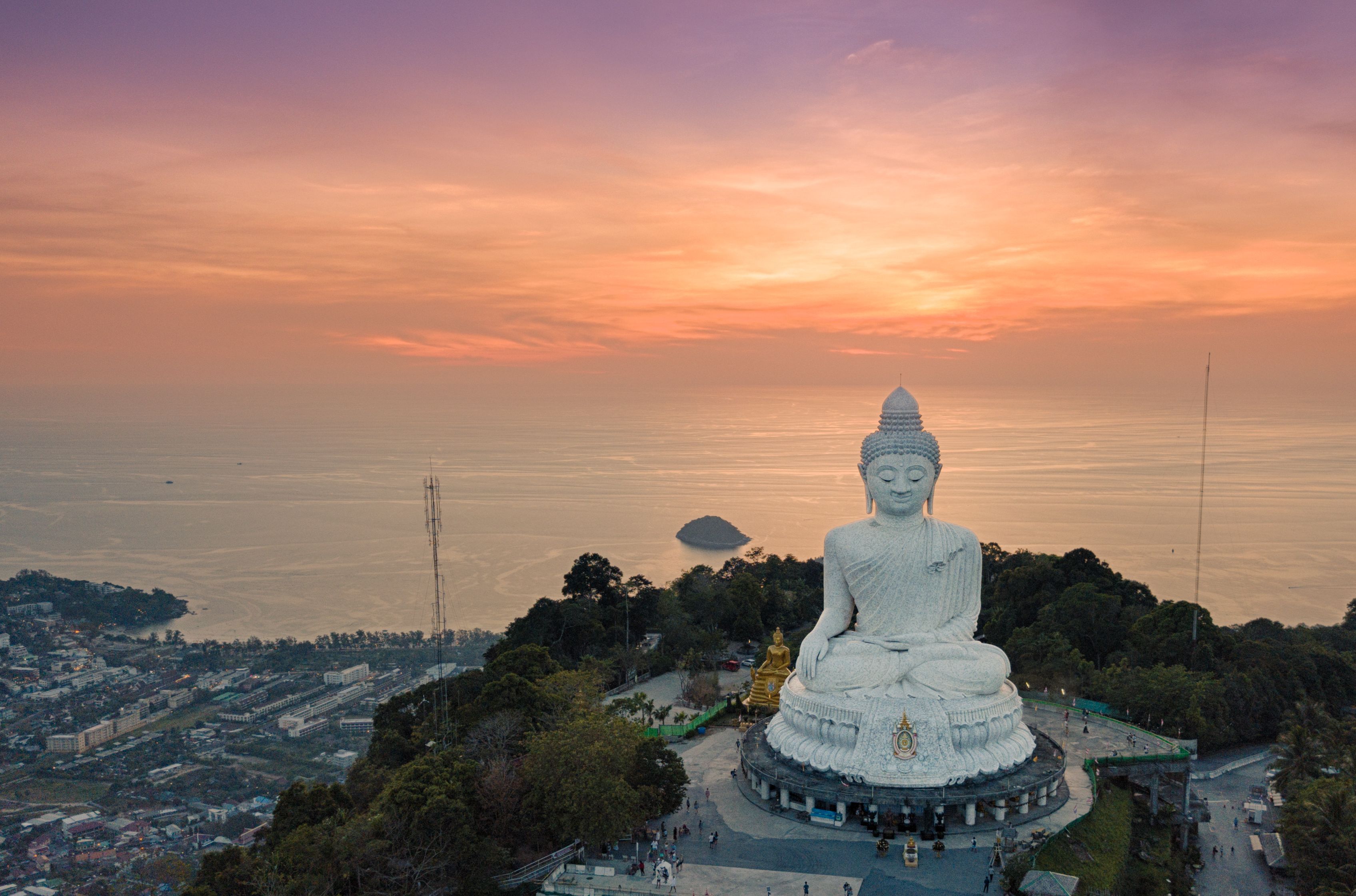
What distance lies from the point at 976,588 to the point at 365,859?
49.3 ft

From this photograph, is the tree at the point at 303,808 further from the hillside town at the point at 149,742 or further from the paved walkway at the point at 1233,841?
the paved walkway at the point at 1233,841

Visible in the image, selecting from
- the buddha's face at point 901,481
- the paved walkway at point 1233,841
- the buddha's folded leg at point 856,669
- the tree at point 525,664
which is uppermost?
the buddha's face at point 901,481

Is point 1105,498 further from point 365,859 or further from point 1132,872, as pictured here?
point 365,859

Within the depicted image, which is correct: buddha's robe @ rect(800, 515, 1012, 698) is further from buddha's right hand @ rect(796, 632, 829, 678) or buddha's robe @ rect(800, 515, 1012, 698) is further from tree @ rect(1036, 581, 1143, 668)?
tree @ rect(1036, 581, 1143, 668)

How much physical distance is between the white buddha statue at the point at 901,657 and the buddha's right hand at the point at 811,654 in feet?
0.11

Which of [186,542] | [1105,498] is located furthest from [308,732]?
[1105,498]

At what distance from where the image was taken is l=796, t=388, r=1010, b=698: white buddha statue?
2292cm

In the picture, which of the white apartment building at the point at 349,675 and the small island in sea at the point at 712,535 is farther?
the small island in sea at the point at 712,535

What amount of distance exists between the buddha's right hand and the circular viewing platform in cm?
217

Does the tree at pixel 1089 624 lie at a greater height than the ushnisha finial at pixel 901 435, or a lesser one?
lesser

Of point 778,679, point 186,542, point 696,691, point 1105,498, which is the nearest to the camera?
point 778,679

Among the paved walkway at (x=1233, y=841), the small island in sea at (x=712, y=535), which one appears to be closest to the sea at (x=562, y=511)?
the small island in sea at (x=712, y=535)

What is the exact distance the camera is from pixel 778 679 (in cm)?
3100

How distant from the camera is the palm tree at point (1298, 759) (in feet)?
81.5
